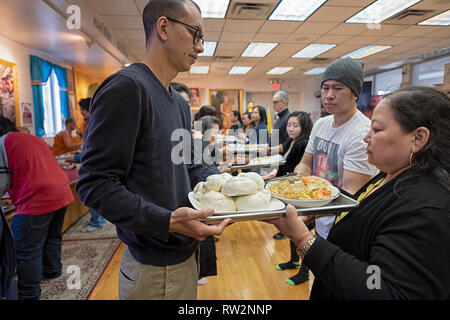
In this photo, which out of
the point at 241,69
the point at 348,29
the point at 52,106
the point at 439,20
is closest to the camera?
the point at 439,20

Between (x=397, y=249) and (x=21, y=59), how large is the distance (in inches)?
246

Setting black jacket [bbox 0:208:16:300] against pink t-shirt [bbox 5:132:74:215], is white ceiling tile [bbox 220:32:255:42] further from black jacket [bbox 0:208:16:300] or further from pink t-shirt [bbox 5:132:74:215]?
black jacket [bbox 0:208:16:300]

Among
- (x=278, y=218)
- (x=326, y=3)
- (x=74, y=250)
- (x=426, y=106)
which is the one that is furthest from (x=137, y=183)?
(x=326, y=3)

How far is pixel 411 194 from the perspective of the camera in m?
0.79

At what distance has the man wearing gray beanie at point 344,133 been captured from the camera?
143 centimetres

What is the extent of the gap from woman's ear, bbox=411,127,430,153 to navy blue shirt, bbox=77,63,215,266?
2.54 feet

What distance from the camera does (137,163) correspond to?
0.91 m

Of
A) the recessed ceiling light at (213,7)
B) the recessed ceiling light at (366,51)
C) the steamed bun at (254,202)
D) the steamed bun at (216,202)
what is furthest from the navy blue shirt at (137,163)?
the recessed ceiling light at (366,51)

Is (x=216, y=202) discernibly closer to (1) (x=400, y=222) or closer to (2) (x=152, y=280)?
(2) (x=152, y=280)

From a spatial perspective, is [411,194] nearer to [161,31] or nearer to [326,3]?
[161,31]

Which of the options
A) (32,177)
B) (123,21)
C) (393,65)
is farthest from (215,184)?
(393,65)

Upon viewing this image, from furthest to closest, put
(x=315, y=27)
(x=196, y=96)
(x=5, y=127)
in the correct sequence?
1. (x=196, y=96)
2. (x=315, y=27)
3. (x=5, y=127)

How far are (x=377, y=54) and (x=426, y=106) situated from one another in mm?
7773

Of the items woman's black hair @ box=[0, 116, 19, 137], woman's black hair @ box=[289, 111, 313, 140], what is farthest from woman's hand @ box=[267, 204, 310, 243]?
woman's black hair @ box=[289, 111, 313, 140]
